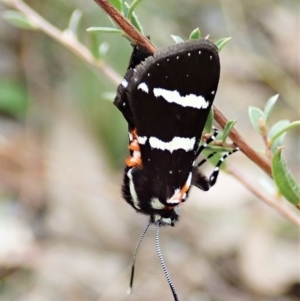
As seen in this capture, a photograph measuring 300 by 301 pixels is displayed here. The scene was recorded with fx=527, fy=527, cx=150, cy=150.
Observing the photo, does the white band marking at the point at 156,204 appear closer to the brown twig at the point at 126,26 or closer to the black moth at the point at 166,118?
the black moth at the point at 166,118

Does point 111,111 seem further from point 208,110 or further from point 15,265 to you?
point 208,110

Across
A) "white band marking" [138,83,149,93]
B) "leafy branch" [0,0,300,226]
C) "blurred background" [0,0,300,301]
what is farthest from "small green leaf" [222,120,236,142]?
"blurred background" [0,0,300,301]

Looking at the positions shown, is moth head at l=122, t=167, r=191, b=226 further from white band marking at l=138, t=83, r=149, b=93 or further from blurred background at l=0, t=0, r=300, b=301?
blurred background at l=0, t=0, r=300, b=301

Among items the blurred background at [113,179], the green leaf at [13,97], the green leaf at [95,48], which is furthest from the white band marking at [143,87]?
the green leaf at [13,97]

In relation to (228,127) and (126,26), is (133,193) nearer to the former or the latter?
(228,127)

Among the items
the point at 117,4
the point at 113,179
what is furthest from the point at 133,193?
the point at 113,179

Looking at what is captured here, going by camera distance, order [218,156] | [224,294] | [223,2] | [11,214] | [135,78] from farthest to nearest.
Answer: [223,2]
[11,214]
[224,294]
[218,156]
[135,78]

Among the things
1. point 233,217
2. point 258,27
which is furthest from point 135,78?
point 258,27
